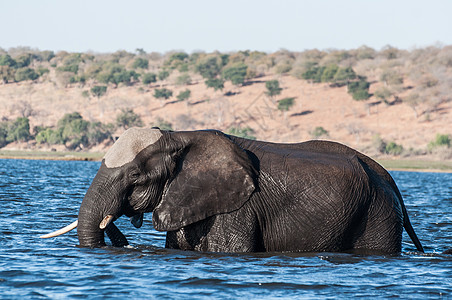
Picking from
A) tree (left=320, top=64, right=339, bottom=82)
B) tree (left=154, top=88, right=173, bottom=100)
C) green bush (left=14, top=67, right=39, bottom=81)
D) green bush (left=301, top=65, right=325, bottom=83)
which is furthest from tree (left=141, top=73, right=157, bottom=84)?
tree (left=320, top=64, right=339, bottom=82)

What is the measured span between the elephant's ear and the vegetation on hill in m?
57.6

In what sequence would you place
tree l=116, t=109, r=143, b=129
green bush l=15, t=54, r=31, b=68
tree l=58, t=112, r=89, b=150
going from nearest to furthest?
tree l=58, t=112, r=89, b=150 → tree l=116, t=109, r=143, b=129 → green bush l=15, t=54, r=31, b=68

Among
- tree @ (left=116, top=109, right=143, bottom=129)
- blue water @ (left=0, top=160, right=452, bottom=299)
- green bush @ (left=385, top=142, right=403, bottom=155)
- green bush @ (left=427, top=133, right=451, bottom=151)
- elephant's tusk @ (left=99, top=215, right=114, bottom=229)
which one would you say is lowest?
green bush @ (left=385, top=142, right=403, bottom=155)

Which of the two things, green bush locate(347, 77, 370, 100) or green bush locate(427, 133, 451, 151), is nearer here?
green bush locate(427, 133, 451, 151)

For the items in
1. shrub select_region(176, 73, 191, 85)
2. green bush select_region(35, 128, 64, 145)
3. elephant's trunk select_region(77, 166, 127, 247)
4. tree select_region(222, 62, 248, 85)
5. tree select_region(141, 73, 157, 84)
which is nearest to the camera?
elephant's trunk select_region(77, 166, 127, 247)

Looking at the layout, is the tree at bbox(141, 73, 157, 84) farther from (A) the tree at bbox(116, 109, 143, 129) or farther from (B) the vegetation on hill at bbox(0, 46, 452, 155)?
(A) the tree at bbox(116, 109, 143, 129)

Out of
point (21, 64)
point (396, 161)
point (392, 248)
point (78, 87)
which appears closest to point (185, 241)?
point (392, 248)

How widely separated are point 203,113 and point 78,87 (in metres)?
22.9

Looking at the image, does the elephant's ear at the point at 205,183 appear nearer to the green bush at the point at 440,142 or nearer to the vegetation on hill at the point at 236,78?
the vegetation on hill at the point at 236,78

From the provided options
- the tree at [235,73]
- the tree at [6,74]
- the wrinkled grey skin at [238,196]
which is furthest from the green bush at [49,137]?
the wrinkled grey skin at [238,196]

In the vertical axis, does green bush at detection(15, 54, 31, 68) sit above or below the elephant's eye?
above

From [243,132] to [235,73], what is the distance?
74.4 feet

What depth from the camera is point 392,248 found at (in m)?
10.1

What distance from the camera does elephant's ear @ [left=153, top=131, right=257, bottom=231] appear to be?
936 centimetres
